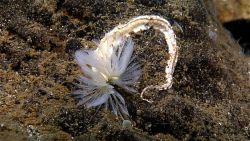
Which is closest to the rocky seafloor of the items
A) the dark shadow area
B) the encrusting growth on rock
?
the encrusting growth on rock

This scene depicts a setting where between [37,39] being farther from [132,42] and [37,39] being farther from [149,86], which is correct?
[149,86]

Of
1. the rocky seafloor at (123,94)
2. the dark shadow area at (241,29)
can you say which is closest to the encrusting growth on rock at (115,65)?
the rocky seafloor at (123,94)

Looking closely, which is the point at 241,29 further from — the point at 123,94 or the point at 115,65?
the point at 123,94

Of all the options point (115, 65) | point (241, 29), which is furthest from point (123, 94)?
point (241, 29)

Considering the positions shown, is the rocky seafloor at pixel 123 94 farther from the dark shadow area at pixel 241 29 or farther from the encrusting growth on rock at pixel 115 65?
the dark shadow area at pixel 241 29

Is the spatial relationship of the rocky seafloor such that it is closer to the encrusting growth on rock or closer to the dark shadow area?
the encrusting growth on rock

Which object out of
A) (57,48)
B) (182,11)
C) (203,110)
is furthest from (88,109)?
(182,11)
